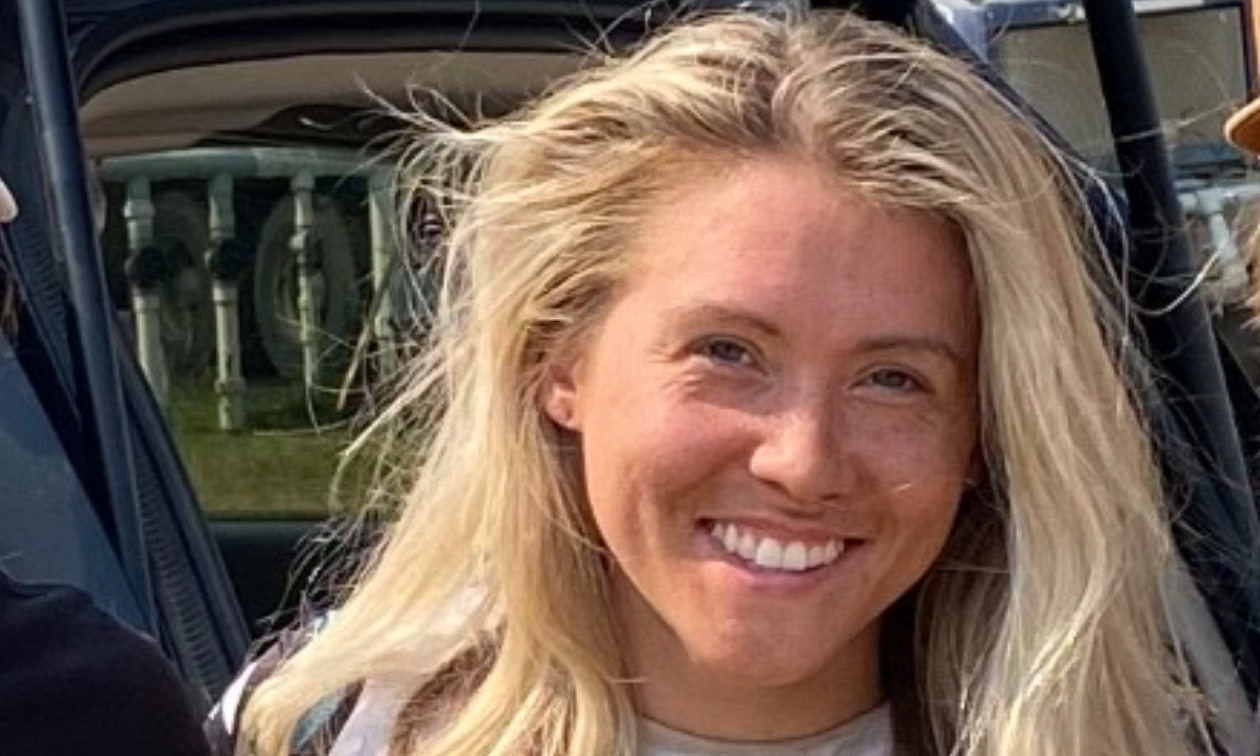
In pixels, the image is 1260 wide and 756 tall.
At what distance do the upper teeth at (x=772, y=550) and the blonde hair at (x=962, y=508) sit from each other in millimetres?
137

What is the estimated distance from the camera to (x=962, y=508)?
2.09 metres

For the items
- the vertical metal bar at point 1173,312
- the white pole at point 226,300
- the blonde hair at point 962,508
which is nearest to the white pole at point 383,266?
Result: the white pole at point 226,300

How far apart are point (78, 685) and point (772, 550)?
→ 17.6 inches

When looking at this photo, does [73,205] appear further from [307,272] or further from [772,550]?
Result: [307,272]

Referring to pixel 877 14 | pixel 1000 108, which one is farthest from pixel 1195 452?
pixel 1000 108

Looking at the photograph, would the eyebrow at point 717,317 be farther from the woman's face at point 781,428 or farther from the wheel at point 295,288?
the wheel at point 295,288

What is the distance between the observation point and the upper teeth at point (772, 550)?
198 centimetres

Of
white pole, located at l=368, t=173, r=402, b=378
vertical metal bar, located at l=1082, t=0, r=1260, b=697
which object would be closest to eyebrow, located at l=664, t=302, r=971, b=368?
vertical metal bar, located at l=1082, t=0, r=1260, b=697

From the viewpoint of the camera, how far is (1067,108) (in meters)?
3.27

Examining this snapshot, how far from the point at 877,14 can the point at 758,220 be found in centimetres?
93

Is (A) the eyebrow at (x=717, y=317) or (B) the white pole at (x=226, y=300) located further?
(B) the white pole at (x=226, y=300)

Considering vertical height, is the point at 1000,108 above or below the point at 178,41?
below

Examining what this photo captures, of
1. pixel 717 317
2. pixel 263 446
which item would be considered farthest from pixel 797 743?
pixel 263 446

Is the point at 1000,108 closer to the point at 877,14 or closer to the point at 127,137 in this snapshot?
the point at 877,14
